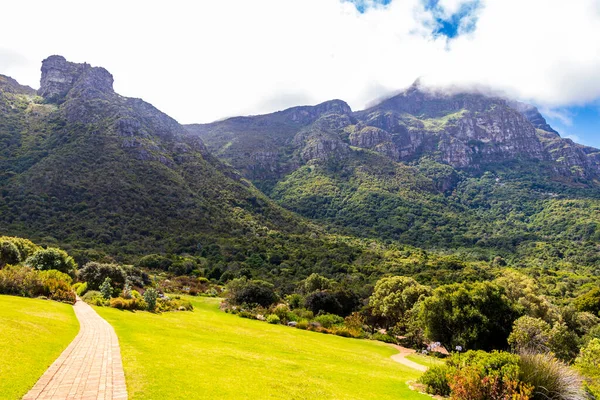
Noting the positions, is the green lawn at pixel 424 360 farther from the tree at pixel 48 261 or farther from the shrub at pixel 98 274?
the tree at pixel 48 261

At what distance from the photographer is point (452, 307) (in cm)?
3688

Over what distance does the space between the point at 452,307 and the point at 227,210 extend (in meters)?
121

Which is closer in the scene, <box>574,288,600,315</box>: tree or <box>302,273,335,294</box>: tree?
<box>574,288,600,315</box>: tree

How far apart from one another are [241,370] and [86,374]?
6.14 m

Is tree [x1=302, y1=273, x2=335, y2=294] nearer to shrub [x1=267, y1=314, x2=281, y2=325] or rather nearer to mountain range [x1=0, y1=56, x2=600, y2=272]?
shrub [x1=267, y1=314, x2=281, y2=325]

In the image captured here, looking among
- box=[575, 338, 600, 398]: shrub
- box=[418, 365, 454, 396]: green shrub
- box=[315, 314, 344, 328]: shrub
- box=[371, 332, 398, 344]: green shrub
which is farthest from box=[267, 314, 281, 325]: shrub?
box=[575, 338, 600, 398]: shrub

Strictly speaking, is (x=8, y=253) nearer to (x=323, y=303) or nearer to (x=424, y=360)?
(x=323, y=303)

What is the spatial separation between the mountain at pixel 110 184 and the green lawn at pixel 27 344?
80.1 meters

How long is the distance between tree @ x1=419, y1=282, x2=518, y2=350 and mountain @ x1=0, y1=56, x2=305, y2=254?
278 feet

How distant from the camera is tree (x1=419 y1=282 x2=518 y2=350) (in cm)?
3478

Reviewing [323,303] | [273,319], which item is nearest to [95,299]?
[273,319]

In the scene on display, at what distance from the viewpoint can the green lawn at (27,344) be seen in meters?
10.0

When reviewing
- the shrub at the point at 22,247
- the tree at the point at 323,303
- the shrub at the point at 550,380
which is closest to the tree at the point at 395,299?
the tree at the point at 323,303

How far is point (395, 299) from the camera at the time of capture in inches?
1981
